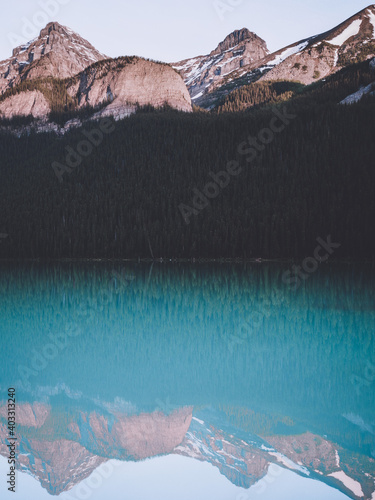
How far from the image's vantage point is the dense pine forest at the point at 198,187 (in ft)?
283

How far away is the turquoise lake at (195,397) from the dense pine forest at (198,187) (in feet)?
196

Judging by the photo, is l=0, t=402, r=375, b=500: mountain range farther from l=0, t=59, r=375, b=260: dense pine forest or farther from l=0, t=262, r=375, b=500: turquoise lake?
l=0, t=59, r=375, b=260: dense pine forest

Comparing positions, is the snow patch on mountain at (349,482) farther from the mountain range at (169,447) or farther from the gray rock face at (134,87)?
the gray rock face at (134,87)

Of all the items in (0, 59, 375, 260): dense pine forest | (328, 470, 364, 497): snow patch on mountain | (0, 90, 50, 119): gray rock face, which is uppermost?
(0, 90, 50, 119): gray rock face

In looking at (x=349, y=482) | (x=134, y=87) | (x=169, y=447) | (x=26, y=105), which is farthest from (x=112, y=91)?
(x=349, y=482)

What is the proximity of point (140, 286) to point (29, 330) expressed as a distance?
20.4 meters

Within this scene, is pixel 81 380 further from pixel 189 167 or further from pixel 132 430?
pixel 189 167

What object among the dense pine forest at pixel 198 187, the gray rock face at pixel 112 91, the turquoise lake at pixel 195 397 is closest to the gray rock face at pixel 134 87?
the gray rock face at pixel 112 91

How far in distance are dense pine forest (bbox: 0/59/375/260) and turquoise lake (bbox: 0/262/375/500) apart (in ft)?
196

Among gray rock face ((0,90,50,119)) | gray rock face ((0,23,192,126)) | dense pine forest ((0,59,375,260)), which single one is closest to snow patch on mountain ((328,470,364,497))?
dense pine forest ((0,59,375,260))

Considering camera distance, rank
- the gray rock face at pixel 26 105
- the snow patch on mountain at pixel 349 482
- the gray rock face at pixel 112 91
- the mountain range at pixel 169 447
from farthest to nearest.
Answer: the gray rock face at pixel 26 105, the gray rock face at pixel 112 91, the mountain range at pixel 169 447, the snow patch on mountain at pixel 349 482

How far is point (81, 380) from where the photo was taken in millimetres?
15352

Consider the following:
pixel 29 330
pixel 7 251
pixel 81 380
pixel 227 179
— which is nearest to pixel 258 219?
pixel 227 179

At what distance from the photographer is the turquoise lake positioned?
10148 mm
